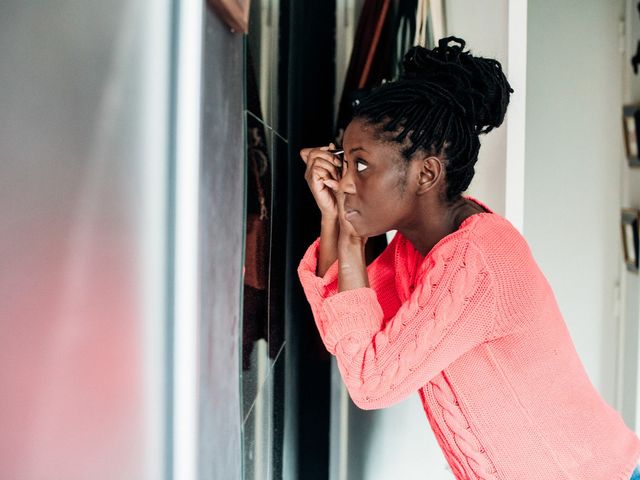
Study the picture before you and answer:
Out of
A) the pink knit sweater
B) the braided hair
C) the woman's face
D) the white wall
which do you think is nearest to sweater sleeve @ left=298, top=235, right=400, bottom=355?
the pink knit sweater

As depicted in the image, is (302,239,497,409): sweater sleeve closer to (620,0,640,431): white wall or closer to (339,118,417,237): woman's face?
(339,118,417,237): woman's face

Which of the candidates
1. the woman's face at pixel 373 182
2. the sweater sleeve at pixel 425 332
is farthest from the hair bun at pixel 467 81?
the sweater sleeve at pixel 425 332

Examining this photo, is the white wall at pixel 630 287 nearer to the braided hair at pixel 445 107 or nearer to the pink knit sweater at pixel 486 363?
the pink knit sweater at pixel 486 363

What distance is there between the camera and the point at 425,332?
905mm

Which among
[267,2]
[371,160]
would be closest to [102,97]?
[371,160]

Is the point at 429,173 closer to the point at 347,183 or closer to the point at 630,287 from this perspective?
the point at 347,183

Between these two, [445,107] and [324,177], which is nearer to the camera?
[445,107]

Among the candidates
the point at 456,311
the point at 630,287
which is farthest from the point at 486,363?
the point at 630,287

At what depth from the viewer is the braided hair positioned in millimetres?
985

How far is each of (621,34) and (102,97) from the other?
2.67 meters

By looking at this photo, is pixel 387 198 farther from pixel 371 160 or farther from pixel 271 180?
pixel 271 180

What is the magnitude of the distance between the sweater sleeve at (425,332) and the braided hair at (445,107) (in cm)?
16

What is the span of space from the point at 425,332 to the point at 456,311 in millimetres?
53

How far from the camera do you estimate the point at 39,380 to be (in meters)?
0.56
